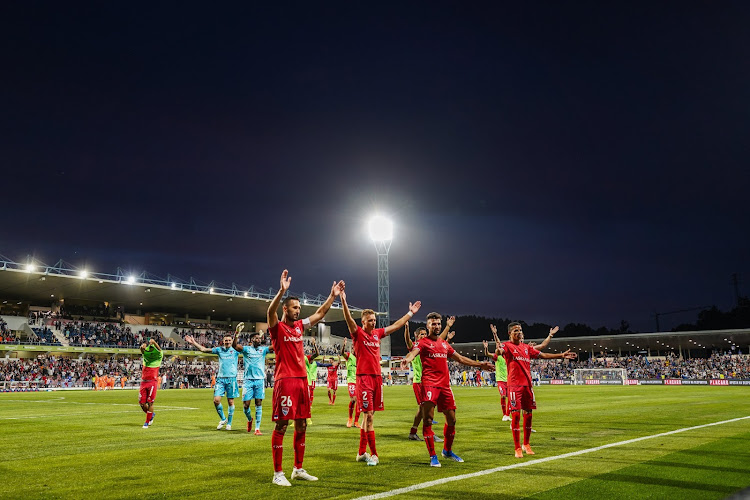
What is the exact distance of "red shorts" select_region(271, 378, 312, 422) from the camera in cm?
726

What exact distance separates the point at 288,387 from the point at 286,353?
46 cm

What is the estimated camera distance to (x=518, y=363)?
9.73 metres

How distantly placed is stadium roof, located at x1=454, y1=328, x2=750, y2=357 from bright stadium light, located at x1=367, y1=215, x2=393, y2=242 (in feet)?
94.6

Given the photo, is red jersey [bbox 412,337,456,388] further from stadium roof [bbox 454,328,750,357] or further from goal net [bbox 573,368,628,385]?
stadium roof [bbox 454,328,750,357]

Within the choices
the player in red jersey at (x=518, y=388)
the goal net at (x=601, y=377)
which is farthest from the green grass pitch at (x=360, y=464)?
the goal net at (x=601, y=377)

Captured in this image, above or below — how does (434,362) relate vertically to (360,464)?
above

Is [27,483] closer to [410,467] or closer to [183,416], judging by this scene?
[410,467]

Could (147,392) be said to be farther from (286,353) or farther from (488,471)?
(488,471)

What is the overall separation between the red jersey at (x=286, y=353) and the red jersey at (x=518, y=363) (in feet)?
13.4

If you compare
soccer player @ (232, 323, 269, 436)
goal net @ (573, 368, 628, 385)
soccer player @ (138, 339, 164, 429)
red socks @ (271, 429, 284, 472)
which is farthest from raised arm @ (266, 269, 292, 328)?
goal net @ (573, 368, 628, 385)

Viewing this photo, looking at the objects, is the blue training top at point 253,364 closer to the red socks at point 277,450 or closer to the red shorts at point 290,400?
the red socks at point 277,450

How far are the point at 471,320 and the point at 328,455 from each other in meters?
140

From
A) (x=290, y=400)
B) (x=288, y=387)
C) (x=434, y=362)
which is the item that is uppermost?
(x=434, y=362)

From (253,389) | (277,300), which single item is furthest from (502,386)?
(277,300)
